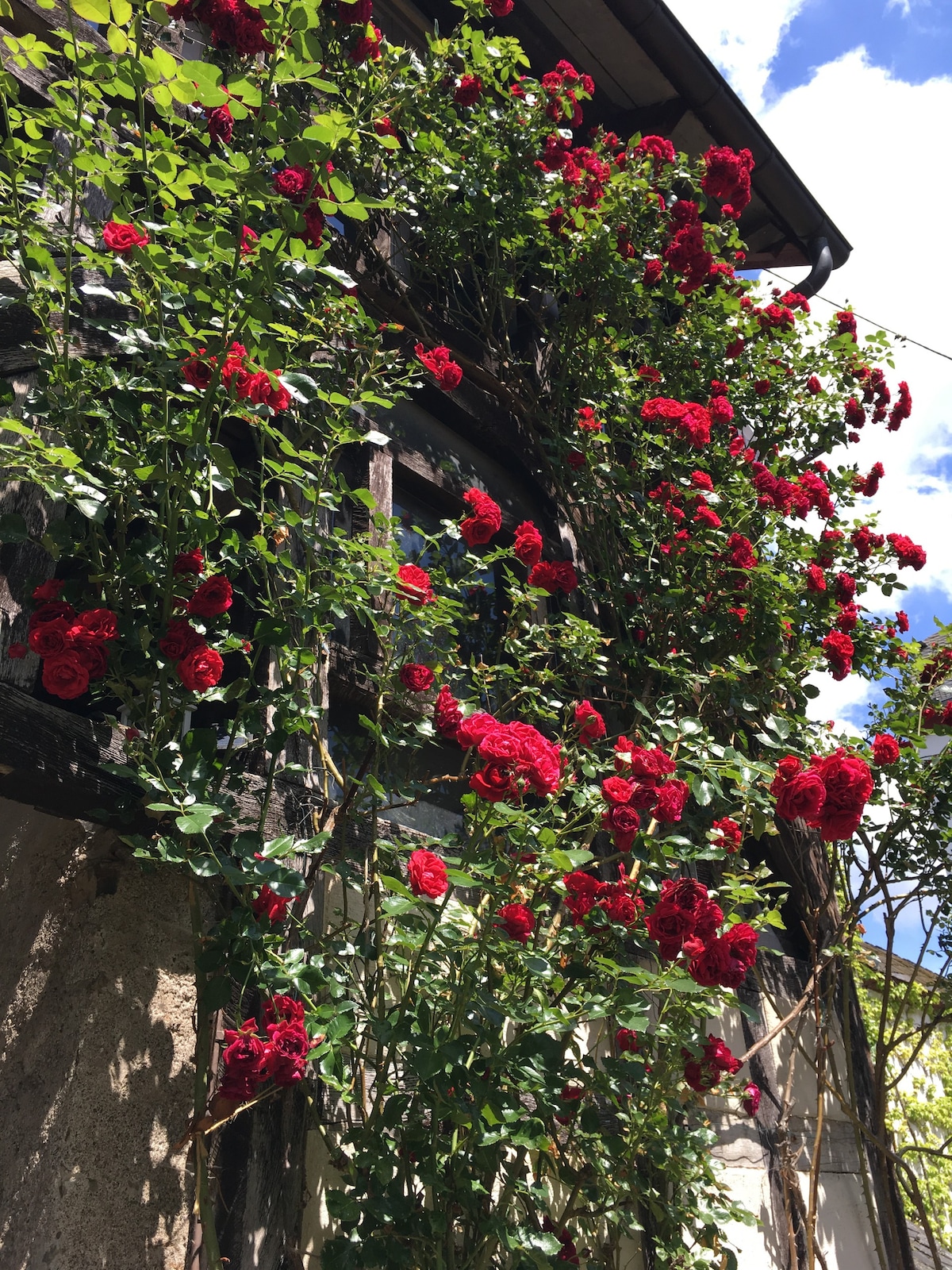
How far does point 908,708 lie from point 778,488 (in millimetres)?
977

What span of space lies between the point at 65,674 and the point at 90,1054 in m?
0.71

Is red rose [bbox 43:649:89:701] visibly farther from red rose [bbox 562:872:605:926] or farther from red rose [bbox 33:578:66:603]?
red rose [bbox 562:872:605:926]

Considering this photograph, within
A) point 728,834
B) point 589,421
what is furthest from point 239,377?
point 589,421

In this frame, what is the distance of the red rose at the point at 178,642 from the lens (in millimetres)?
1729

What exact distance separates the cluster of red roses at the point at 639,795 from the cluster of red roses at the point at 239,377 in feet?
3.29

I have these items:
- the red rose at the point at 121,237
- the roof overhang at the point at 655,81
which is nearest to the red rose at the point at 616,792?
the red rose at the point at 121,237

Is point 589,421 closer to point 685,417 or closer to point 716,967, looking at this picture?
point 685,417

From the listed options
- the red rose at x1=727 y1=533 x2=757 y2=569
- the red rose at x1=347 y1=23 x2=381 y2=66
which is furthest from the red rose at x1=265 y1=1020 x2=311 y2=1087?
the red rose at x1=347 y1=23 x2=381 y2=66

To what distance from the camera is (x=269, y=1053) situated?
1.64 metres

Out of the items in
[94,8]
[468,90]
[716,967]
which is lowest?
[716,967]

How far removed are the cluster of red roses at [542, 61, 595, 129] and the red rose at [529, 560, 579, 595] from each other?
6.73 feet

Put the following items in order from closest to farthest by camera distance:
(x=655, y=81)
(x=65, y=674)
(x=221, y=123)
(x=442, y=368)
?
(x=65, y=674), (x=221, y=123), (x=442, y=368), (x=655, y=81)

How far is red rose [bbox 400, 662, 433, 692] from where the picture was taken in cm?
213

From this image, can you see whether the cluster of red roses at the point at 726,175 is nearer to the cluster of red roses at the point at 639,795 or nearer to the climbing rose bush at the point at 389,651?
the climbing rose bush at the point at 389,651
